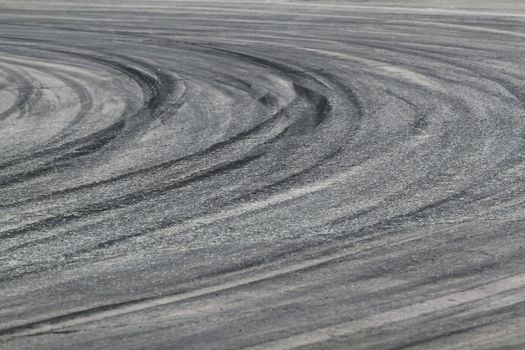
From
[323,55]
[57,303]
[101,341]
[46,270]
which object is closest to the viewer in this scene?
[101,341]

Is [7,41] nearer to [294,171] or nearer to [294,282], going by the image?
[294,171]

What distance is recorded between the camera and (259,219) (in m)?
7.98

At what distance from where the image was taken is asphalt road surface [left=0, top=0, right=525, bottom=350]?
6.07 metres

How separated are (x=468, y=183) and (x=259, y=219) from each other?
1809 millimetres

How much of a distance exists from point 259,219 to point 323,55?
8141mm

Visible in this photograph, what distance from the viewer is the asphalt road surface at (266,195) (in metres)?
6.07

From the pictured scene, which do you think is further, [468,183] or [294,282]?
[468,183]

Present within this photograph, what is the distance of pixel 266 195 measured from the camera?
8.63 m

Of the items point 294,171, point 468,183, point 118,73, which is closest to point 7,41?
point 118,73

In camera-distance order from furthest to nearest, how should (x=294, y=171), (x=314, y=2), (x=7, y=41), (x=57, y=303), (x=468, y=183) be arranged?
(x=314, y=2) < (x=7, y=41) < (x=294, y=171) < (x=468, y=183) < (x=57, y=303)

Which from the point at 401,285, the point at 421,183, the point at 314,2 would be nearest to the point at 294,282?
the point at 401,285

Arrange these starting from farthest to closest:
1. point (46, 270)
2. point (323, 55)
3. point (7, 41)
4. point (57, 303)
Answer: point (7, 41), point (323, 55), point (46, 270), point (57, 303)

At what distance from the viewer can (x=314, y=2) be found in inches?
882

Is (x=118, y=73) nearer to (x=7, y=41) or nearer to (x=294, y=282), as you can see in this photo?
(x=7, y=41)
